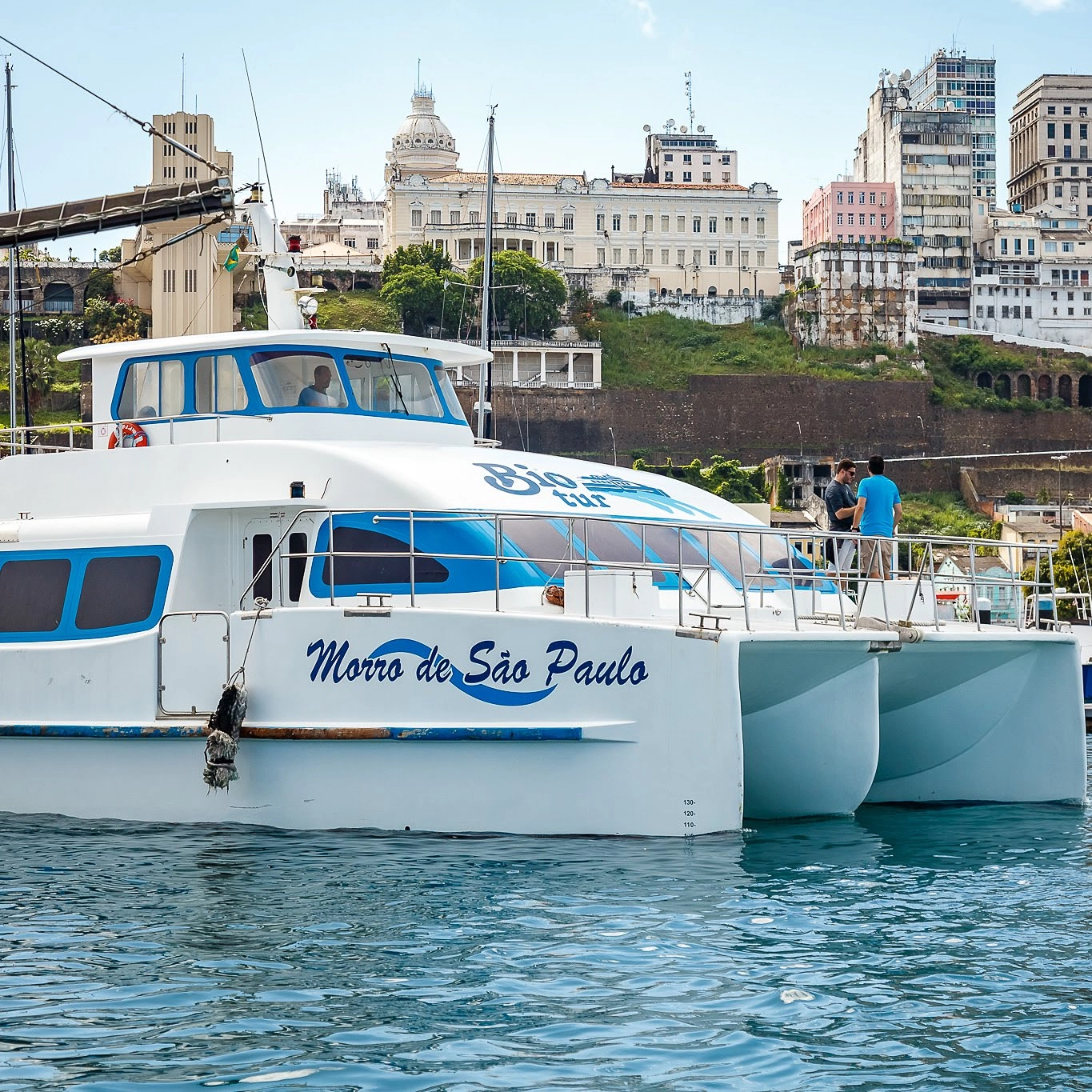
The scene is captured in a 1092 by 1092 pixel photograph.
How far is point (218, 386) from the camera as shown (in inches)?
489

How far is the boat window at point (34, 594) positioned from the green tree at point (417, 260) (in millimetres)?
72057

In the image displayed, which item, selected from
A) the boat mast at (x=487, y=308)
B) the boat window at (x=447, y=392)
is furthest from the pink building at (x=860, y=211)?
the boat window at (x=447, y=392)

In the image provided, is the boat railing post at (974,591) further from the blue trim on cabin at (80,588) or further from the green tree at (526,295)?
the green tree at (526,295)

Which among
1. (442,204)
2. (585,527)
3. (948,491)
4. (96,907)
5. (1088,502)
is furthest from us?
(442,204)

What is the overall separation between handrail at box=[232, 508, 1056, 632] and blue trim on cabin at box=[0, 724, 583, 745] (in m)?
0.77

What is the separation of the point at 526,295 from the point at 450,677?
242ft

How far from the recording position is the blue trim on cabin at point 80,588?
1112cm

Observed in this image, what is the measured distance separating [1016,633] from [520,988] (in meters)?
5.28

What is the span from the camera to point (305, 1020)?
21.7ft

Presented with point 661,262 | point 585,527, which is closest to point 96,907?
point 585,527

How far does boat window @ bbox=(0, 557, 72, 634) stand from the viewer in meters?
11.6

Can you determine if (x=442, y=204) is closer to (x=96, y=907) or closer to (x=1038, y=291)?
(x=1038, y=291)

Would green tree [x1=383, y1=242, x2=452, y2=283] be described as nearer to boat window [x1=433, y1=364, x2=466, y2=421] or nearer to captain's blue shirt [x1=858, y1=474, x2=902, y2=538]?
boat window [x1=433, y1=364, x2=466, y2=421]

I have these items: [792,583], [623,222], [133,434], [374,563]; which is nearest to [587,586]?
[792,583]
